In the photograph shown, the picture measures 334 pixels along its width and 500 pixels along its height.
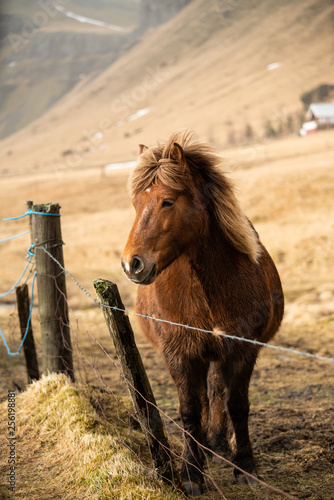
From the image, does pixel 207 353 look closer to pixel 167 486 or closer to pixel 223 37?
pixel 167 486

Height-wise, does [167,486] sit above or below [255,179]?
below

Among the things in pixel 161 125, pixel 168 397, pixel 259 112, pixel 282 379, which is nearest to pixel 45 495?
pixel 168 397

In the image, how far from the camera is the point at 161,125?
318 feet

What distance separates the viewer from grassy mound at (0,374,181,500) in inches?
122

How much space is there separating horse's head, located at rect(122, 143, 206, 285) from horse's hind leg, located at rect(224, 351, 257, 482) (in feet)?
3.41

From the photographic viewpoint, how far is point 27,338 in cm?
530

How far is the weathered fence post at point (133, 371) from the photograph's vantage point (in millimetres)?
2957

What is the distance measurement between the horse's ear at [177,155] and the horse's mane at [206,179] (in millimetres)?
29

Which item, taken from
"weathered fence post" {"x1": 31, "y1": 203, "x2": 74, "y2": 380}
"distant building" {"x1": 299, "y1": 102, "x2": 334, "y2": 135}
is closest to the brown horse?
"weathered fence post" {"x1": 31, "y1": 203, "x2": 74, "y2": 380}

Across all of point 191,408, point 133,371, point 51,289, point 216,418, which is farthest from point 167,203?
point 216,418

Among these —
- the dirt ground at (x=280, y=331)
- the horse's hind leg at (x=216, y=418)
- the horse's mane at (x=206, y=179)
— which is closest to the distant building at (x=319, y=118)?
the dirt ground at (x=280, y=331)

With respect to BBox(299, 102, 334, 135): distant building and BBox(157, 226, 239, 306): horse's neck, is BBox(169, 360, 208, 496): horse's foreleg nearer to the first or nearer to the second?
BBox(157, 226, 239, 306): horse's neck

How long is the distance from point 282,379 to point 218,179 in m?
3.93

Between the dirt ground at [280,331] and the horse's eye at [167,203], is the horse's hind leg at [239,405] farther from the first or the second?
the horse's eye at [167,203]
